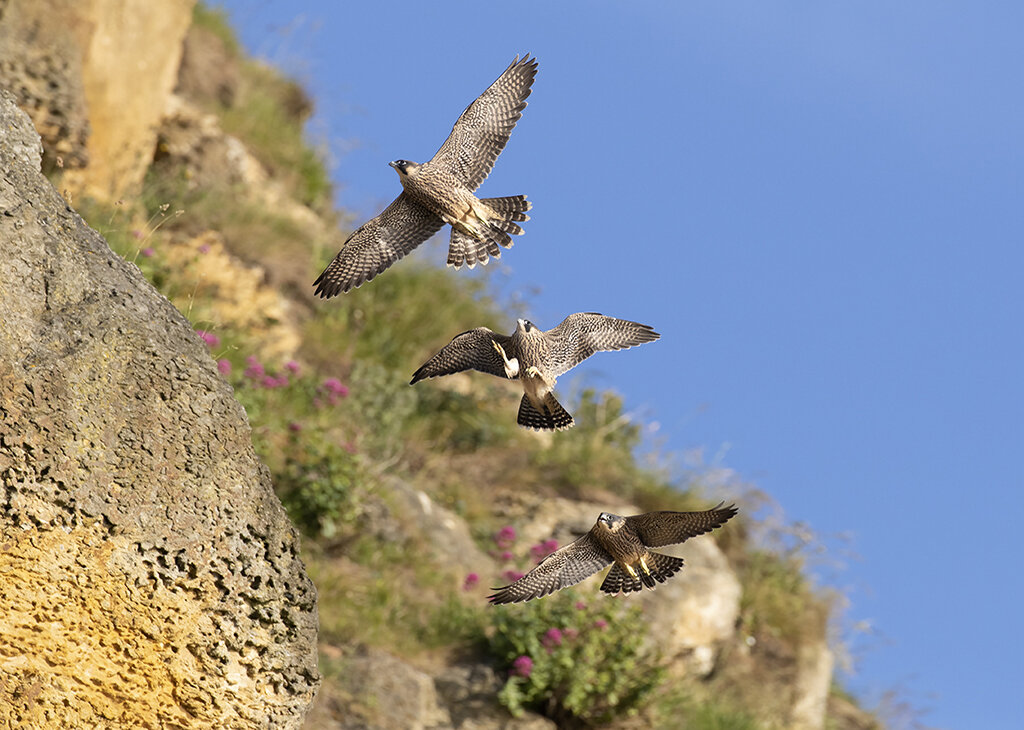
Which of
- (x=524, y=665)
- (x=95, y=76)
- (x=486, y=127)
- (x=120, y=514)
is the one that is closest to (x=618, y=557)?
(x=120, y=514)

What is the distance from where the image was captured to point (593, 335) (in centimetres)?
510

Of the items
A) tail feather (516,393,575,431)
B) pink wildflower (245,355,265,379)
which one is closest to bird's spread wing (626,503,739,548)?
tail feather (516,393,575,431)

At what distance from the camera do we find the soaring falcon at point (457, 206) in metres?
5.05

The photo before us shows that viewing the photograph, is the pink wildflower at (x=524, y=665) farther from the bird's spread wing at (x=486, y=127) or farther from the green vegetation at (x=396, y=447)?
the bird's spread wing at (x=486, y=127)

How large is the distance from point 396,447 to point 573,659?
273cm

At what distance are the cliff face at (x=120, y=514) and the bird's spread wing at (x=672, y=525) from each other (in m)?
1.28

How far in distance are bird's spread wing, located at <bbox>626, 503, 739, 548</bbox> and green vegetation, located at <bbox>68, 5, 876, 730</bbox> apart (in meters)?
2.75

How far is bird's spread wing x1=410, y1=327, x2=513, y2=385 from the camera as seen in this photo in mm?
4980

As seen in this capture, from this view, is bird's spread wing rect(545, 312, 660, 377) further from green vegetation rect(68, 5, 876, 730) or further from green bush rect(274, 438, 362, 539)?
green bush rect(274, 438, 362, 539)

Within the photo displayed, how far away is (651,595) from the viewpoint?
8.76 meters

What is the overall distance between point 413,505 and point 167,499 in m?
4.81

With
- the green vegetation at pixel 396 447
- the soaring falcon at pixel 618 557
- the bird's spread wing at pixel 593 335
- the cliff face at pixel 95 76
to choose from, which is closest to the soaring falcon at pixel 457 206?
the bird's spread wing at pixel 593 335

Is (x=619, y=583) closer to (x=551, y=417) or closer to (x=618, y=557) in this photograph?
(x=618, y=557)

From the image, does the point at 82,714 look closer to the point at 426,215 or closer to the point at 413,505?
the point at 426,215
